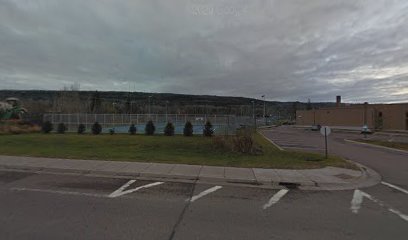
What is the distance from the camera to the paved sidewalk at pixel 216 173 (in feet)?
30.5

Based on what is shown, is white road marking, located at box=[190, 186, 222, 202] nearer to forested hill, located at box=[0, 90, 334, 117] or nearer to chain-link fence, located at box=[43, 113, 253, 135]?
chain-link fence, located at box=[43, 113, 253, 135]

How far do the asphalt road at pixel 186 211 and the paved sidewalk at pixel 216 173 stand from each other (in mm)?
680

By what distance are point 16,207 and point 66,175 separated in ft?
12.2

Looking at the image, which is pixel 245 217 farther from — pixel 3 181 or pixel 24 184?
pixel 3 181

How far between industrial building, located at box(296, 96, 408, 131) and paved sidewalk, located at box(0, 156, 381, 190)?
4695cm

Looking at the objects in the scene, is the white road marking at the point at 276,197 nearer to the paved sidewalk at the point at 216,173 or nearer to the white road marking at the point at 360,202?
the paved sidewalk at the point at 216,173

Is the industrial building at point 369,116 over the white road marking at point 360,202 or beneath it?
over

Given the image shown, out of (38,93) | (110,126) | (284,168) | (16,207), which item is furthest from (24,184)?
(38,93)

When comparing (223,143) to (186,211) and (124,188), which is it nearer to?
(124,188)

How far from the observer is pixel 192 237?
4824mm

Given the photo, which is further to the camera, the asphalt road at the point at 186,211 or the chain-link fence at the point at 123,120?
the chain-link fence at the point at 123,120

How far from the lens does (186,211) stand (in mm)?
6234

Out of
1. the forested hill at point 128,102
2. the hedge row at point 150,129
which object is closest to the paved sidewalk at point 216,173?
the hedge row at point 150,129

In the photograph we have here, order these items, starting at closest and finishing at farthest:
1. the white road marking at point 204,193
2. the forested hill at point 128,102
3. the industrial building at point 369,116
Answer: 1. the white road marking at point 204,193
2. the industrial building at point 369,116
3. the forested hill at point 128,102
